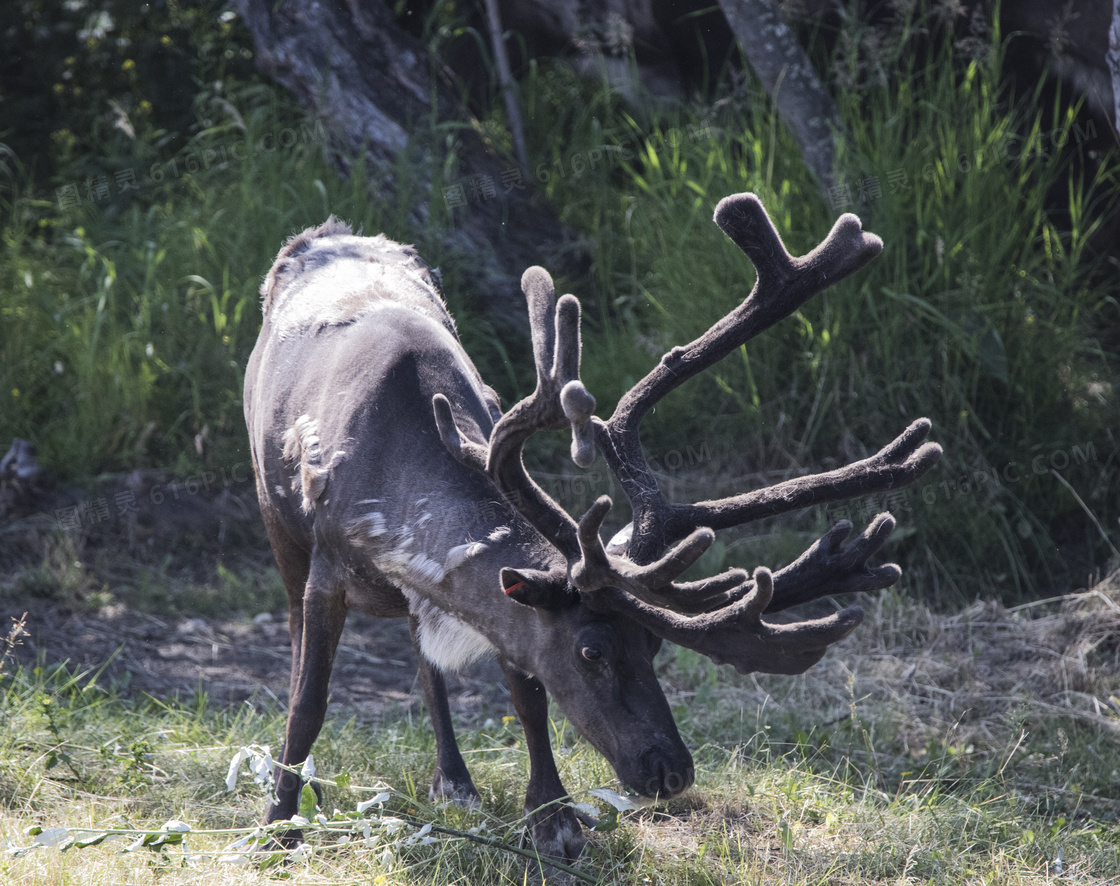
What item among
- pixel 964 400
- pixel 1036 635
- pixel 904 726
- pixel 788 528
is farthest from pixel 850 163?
pixel 904 726

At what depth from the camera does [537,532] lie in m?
2.79

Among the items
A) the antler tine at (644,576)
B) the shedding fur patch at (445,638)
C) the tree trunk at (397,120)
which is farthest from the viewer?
the tree trunk at (397,120)

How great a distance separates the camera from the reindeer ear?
2.52 metres

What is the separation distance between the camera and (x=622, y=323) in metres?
6.36

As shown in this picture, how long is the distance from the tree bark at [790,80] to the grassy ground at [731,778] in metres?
2.36

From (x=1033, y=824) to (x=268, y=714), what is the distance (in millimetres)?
2662

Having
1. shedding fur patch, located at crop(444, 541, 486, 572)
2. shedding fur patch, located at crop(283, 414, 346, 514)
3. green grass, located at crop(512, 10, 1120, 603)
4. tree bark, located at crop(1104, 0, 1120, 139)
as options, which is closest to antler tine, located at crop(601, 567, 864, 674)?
shedding fur patch, located at crop(444, 541, 486, 572)

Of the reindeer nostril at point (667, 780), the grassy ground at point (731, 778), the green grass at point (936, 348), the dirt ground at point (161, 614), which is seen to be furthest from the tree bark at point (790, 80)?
the reindeer nostril at point (667, 780)

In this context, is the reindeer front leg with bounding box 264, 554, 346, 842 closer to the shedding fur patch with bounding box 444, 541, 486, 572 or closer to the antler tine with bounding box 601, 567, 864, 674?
the shedding fur patch with bounding box 444, 541, 486, 572

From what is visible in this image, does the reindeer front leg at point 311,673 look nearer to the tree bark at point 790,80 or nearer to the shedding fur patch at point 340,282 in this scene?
the shedding fur patch at point 340,282

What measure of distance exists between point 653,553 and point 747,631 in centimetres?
31

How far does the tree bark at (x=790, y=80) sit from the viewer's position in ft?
18.6

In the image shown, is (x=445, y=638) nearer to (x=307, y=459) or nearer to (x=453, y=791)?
(x=307, y=459)

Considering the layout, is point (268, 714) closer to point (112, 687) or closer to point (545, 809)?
point (112, 687)
